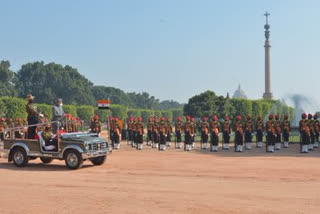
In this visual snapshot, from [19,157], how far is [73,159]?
2.14m

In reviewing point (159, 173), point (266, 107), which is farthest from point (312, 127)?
point (266, 107)

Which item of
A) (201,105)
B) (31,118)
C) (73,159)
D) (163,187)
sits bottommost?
(163,187)

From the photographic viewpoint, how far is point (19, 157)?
15516 millimetres

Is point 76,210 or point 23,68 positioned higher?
point 23,68

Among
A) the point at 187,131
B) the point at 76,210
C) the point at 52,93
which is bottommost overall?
the point at 76,210

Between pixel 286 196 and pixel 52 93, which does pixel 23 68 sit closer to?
pixel 52 93

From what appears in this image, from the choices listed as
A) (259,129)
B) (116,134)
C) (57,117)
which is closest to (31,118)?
(57,117)

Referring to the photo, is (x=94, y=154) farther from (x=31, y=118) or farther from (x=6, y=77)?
(x=6, y=77)

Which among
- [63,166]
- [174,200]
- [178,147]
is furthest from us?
[178,147]

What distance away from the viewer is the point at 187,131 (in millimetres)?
23578

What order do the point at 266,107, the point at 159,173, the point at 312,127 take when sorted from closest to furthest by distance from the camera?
the point at 159,173 → the point at 312,127 → the point at 266,107

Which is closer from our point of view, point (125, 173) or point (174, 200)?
point (174, 200)

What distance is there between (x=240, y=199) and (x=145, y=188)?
102 inches

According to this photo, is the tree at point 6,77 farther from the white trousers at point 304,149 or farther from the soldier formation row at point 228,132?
the white trousers at point 304,149
